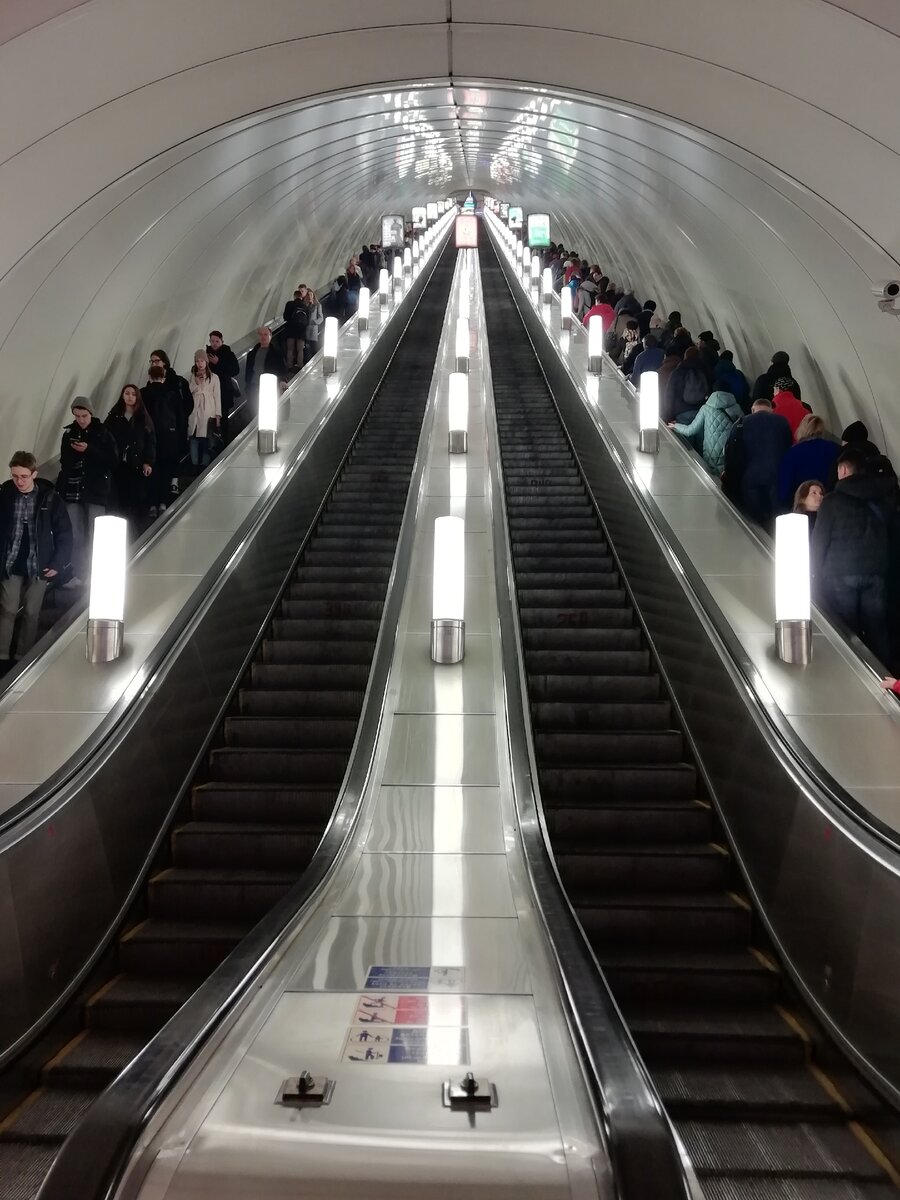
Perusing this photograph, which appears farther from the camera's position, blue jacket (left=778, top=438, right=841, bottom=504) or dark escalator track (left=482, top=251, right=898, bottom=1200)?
blue jacket (left=778, top=438, right=841, bottom=504)

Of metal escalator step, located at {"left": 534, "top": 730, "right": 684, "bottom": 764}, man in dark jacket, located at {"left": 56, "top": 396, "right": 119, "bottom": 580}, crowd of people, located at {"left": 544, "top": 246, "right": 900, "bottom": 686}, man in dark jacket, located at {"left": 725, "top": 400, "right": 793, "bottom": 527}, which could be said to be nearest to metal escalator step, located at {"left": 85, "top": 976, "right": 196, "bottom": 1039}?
metal escalator step, located at {"left": 534, "top": 730, "right": 684, "bottom": 764}

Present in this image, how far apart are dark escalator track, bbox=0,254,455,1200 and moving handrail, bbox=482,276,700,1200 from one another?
1.22 metres

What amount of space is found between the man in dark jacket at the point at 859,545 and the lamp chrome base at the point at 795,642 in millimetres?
446

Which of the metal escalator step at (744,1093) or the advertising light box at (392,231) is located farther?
the advertising light box at (392,231)

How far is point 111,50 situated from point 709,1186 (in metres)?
8.42

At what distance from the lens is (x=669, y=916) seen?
497cm

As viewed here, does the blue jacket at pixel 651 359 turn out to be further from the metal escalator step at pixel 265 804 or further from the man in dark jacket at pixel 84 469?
the metal escalator step at pixel 265 804

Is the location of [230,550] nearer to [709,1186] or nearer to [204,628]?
[204,628]

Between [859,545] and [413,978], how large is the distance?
3.96 m

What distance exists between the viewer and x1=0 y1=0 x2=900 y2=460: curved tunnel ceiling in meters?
7.95

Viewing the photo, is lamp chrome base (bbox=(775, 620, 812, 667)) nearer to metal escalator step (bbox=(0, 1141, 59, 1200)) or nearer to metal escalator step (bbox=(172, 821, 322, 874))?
metal escalator step (bbox=(172, 821, 322, 874))

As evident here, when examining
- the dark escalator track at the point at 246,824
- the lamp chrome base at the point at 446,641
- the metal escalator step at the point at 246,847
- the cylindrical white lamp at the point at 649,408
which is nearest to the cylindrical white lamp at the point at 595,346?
the cylindrical white lamp at the point at 649,408

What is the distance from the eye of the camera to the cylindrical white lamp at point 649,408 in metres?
10.7

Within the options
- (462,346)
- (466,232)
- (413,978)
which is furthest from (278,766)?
(466,232)
